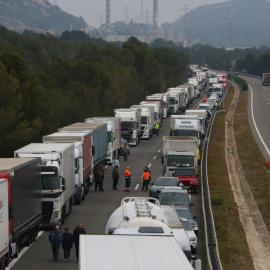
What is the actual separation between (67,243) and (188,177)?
15.5 metres

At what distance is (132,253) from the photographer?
11.7 metres

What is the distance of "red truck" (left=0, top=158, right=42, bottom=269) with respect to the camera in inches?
765

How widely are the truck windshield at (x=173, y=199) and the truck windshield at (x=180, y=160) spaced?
9.73 metres

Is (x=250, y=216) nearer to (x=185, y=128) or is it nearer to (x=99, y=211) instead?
(x=99, y=211)

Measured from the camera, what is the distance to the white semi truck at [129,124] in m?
56.2

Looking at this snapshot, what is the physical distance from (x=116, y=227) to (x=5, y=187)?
3517mm

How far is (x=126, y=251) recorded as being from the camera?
11.9 m

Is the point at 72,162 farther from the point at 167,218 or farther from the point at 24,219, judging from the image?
the point at 167,218

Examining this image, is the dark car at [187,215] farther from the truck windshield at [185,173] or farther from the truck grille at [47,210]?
the truck windshield at [185,173]

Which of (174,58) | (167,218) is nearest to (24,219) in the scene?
(167,218)

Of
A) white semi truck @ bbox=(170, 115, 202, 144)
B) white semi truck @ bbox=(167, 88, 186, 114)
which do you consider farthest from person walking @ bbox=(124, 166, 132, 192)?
white semi truck @ bbox=(167, 88, 186, 114)

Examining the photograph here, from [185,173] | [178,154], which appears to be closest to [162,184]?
[185,173]

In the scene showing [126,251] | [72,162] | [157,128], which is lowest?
[157,128]

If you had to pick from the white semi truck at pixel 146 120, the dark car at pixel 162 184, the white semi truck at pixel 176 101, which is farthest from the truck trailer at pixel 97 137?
the white semi truck at pixel 176 101
